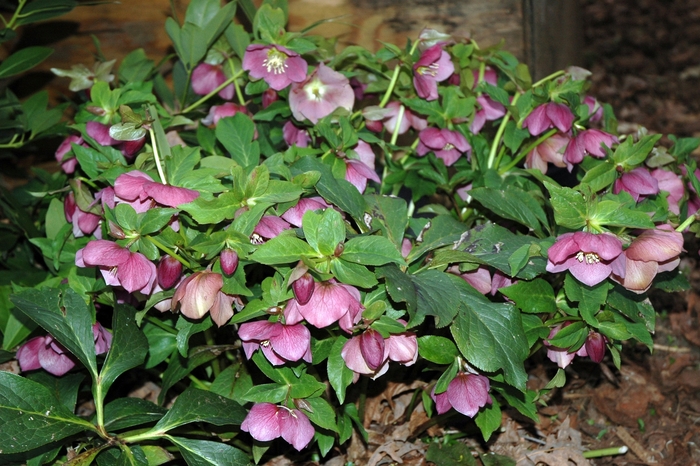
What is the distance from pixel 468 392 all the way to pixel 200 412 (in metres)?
0.38

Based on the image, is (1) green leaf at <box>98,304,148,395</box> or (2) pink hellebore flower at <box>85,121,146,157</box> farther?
(2) pink hellebore flower at <box>85,121,146,157</box>

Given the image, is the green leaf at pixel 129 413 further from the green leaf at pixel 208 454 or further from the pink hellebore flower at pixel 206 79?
the pink hellebore flower at pixel 206 79

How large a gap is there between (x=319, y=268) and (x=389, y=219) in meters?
0.20

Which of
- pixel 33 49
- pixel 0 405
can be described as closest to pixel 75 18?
pixel 33 49

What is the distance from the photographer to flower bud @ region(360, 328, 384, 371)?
0.92 m

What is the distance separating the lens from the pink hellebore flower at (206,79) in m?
1.38

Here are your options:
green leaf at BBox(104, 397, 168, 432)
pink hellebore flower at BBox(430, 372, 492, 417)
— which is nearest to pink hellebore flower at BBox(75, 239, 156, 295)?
green leaf at BBox(104, 397, 168, 432)

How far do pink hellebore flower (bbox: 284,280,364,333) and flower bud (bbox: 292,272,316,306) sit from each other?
2cm

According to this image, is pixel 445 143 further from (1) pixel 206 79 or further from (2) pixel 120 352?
(2) pixel 120 352

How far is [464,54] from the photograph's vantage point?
1384 mm

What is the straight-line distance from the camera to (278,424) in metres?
1.00

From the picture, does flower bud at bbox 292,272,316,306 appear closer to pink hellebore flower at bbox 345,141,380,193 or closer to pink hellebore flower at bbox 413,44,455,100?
pink hellebore flower at bbox 345,141,380,193

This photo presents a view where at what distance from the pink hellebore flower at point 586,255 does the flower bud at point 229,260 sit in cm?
41

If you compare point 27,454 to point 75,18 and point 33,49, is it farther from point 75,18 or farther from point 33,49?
point 75,18
